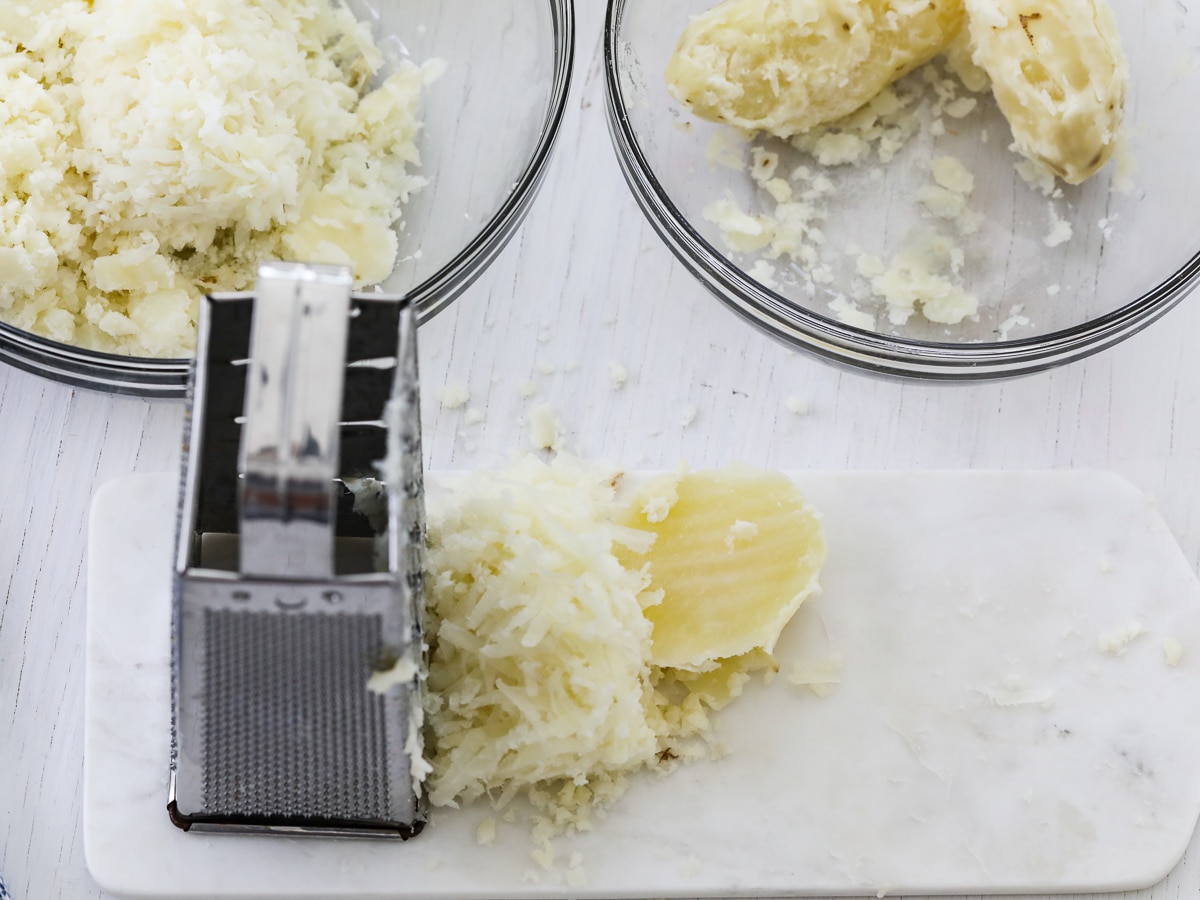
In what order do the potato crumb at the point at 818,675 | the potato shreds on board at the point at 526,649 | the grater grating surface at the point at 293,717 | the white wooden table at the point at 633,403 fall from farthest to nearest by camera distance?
the white wooden table at the point at 633,403 → the potato crumb at the point at 818,675 → the potato shreds on board at the point at 526,649 → the grater grating surface at the point at 293,717

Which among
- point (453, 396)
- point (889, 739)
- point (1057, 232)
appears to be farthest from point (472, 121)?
point (889, 739)

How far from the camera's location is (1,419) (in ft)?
3.91

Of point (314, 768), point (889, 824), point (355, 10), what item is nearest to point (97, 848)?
point (314, 768)

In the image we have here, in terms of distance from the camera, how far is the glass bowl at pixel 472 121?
110cm

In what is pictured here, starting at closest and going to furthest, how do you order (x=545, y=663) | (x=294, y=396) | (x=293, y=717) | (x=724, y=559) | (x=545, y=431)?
(x=294, y=396) → (x=293, y=717) → (x=545, y=663) → (x=724, y=559) → (x=545, y=431)

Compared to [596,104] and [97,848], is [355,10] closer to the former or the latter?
[596,104]

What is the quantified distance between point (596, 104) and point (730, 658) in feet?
2.05

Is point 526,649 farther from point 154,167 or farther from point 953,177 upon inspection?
point 953,177

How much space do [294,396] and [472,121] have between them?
0.65 metres

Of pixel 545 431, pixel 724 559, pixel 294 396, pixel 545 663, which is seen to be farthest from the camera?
pixel 545 431

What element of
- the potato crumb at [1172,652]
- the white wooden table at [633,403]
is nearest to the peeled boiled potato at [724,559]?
the white wooden table at [633,403]

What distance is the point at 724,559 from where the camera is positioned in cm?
105

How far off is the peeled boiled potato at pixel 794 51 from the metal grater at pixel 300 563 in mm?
527

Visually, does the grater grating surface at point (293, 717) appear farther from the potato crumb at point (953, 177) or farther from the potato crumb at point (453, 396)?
the potato crumb at point (953, 177)
